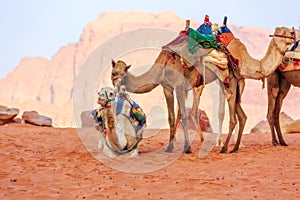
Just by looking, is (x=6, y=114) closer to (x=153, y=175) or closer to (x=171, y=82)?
(x=171, y=82)

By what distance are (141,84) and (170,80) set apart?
2.20 feet

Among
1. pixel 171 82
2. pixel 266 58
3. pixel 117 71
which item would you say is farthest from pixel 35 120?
pixel 266 58

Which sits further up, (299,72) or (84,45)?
(84,45)

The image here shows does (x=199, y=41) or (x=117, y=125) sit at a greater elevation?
(x=199, y=41)

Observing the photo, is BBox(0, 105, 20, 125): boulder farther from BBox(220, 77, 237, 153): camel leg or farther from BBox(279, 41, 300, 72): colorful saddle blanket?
BBox(279, 41, 300, 72): colorful saddle blanket

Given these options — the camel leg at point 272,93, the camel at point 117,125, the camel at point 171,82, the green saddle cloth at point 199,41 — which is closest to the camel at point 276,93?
the camel leg at point 272,93

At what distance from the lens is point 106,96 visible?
8938 mm

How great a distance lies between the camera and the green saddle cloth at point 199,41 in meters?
10.2

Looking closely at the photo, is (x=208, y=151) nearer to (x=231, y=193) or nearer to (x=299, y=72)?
(x=299, y=72)

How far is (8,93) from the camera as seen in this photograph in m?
119

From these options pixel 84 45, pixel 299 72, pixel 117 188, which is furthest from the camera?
pixel 84 45

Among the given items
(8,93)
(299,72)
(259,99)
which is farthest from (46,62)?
(299,72)

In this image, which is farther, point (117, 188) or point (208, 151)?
point (208, 151)

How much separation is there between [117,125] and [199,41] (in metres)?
2.54
